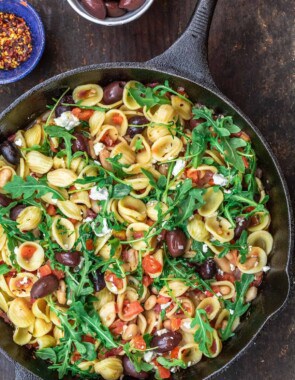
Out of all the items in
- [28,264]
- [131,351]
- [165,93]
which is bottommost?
[131,351]

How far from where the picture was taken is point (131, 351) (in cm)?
297

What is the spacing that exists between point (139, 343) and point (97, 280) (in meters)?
0.33

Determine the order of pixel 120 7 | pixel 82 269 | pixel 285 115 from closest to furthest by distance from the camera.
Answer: pixel 82 269, pixel 120 7, pixel 285 115

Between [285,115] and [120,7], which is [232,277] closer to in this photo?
[285,115]

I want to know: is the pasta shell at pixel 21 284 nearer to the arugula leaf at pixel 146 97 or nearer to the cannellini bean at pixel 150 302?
the cannellini bean at pixel 150 302

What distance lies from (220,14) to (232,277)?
4.23 feet

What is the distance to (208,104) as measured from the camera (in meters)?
3.03

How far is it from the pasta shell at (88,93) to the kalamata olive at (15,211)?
53cm

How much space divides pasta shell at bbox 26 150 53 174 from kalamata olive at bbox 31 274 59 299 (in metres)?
0.47

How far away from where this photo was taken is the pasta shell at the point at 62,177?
2936 millimetres

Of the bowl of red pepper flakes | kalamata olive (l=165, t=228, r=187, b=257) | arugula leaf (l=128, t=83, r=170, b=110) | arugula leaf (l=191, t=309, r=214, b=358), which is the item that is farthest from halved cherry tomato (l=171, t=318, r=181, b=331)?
the bowl of red pepper flakes

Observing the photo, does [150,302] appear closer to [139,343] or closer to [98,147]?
[139,343]

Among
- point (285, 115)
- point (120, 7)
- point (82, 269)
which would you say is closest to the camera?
point (82, 269)

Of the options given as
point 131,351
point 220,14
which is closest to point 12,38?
point 220,14
